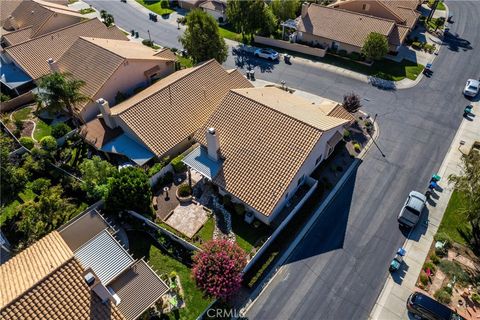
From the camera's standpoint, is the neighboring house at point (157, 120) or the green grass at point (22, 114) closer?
the neighboring house at point (157, 120)

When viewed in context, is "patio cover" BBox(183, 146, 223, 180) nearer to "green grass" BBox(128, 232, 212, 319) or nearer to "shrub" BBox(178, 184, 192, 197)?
"shrub" BBox(178, 184, 192, 197)

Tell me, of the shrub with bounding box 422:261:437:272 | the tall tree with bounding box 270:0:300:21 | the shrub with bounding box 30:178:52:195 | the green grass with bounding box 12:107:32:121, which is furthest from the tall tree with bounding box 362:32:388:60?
the green grass with bounding box 12:107:32:121

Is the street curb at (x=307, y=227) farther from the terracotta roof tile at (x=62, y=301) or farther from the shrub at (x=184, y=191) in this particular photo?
the shrub at (x=184, y=191)

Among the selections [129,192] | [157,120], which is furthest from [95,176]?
[157,120]

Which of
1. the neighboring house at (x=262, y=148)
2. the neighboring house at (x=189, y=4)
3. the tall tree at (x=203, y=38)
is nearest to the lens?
the neighboring house at (x=262, y=148)

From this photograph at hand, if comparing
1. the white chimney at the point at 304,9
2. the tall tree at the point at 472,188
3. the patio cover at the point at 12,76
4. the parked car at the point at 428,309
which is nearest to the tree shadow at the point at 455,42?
the white chimney at the point at 304,9

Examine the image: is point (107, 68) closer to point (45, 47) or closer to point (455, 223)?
point (45, 47)

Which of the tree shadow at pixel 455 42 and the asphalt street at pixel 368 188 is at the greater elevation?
the tree shadow at pixel 455 42
